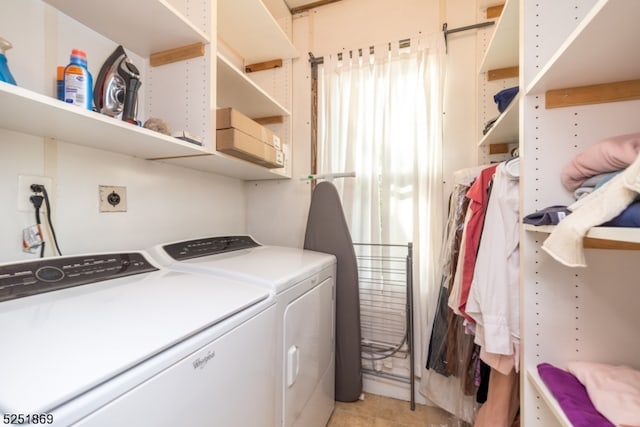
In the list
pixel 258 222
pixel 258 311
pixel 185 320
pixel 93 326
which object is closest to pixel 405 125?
pixel 258 222

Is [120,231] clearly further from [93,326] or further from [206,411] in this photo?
[206,411]

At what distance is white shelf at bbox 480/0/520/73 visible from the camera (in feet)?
3.78

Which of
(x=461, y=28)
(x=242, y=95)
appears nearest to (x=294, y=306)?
(x=242, y=95)

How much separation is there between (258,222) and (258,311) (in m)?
1.44

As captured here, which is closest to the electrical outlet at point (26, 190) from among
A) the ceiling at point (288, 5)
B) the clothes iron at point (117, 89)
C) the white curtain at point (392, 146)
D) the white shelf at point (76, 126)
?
the white shelf at point (76, 126)

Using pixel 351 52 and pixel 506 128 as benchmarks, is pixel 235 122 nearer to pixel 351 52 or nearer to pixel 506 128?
pixel 351 52

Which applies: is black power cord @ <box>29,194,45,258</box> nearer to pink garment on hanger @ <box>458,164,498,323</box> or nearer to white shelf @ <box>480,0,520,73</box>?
pink garment on hanger @ <box>458,164,498,323</box>

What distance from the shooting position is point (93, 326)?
57 centimetres

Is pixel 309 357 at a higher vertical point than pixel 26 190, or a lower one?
lower

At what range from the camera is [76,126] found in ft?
2.93

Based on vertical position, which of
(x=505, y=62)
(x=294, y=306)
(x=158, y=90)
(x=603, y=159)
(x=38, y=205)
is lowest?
(x=294, y=306)

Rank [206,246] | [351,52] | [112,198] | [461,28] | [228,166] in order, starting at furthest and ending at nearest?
[351,52], [461,28], [228,166], [206,246], [112,198]

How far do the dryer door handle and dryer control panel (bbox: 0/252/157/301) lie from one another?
0.66 metres

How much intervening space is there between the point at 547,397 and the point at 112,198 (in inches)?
69.0
